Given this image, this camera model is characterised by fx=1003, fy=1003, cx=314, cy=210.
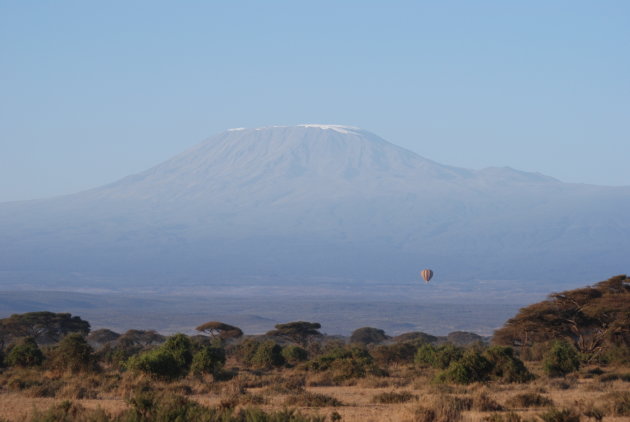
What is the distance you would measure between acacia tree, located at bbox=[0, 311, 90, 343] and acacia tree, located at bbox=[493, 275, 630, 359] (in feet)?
84.0

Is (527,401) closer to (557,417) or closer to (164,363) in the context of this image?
(557,417)

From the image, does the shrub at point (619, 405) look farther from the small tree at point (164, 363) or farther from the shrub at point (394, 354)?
the shrub at point (394, 354)

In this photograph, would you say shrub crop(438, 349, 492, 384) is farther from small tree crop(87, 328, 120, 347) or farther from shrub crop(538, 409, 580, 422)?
small tree crop(87, 328, 120, 347)

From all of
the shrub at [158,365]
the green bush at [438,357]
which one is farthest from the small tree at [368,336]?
the shrub at [158,365]

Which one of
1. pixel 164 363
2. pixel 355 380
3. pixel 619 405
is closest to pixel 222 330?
pixel 355 380

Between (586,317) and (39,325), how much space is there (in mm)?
31506

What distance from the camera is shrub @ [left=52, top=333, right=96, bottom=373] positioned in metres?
29.2

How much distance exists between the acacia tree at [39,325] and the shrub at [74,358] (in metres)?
24.3

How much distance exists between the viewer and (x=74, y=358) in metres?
29.3

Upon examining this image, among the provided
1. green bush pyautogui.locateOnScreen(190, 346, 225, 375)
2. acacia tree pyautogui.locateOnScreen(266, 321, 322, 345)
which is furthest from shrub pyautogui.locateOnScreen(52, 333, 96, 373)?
acacia tree pyautogui.locateOnScreen(266, 321, 322, 345)

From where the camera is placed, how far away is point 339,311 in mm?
129125

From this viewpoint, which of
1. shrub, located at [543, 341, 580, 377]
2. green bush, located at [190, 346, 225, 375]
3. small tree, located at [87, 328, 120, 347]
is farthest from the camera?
small tree, located at [87, 328, 120, 347]

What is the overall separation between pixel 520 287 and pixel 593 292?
140997 millimetres

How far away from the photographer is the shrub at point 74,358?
29173 mm
